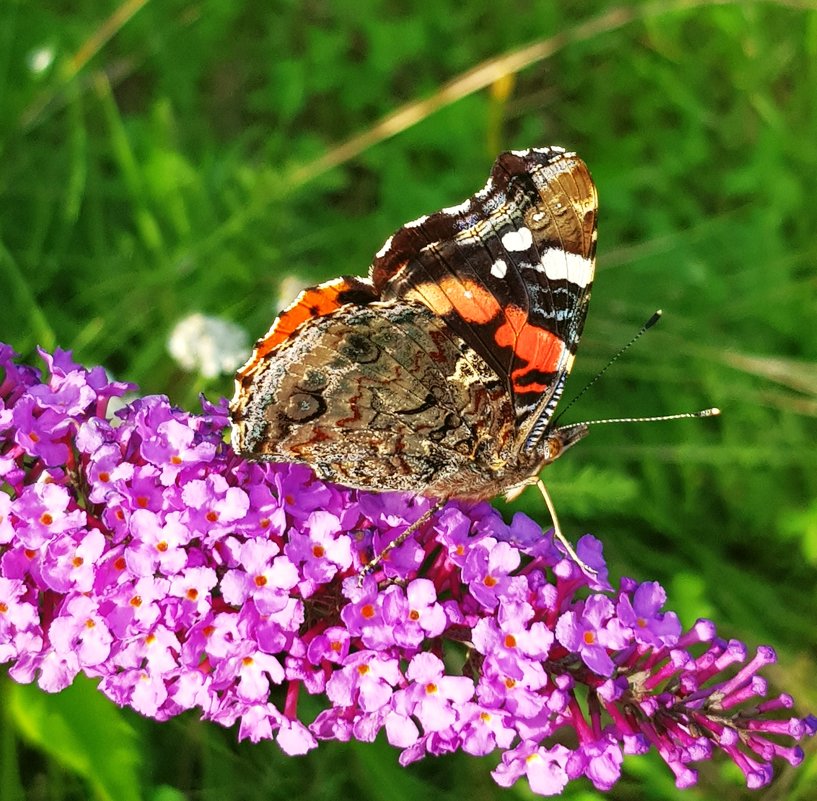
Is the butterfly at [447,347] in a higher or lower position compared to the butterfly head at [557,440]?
higher

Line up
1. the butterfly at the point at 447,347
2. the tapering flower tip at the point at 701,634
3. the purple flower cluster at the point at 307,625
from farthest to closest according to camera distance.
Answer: the butterfly at the point at 447,347, the tapering flower tip at the point at 701,634, the purple flower cluster at the point at 307,625

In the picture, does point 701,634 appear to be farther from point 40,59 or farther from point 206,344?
point 40,59

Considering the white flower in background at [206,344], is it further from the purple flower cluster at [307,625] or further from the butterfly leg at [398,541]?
the butterfly leg at [398,541]

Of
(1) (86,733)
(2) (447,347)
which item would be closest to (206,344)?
(2) (447,347)

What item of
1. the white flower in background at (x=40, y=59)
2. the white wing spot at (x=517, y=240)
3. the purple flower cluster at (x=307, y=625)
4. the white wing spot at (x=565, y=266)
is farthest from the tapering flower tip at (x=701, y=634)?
the white flower in background at (x=40, y=59)

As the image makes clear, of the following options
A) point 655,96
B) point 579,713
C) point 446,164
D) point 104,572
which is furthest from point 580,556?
point 655,96

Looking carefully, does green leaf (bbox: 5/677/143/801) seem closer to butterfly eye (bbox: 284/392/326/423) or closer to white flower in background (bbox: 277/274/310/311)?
butterfly eye (bbox: 284/392/326/423)

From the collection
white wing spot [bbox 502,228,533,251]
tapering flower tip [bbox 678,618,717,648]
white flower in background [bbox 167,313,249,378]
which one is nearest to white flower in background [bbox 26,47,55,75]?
white flower in background [bbox 167,313,249,378]
